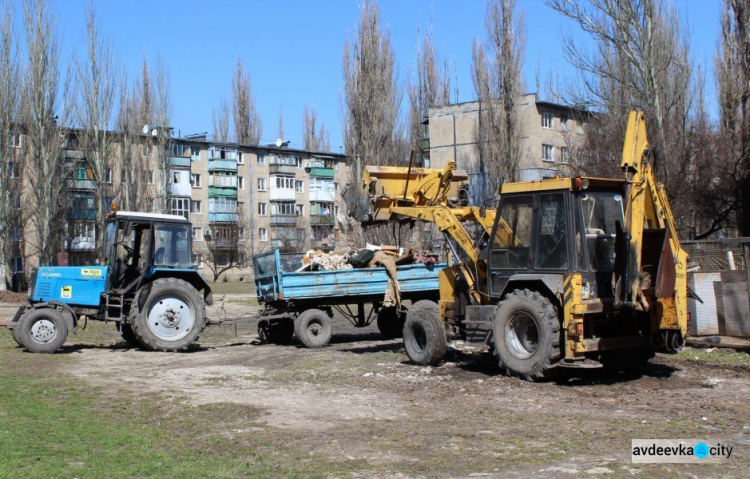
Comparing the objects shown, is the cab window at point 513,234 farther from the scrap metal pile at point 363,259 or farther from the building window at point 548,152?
the building window at point 548,152

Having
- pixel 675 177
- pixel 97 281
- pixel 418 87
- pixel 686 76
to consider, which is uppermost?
pixel 418 87

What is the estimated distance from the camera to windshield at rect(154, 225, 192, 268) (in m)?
15.3

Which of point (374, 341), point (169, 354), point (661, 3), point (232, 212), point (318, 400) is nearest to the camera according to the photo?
point (318, 400)

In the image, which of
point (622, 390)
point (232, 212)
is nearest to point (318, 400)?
point (622, 390)

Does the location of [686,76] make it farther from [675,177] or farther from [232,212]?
[232,212]

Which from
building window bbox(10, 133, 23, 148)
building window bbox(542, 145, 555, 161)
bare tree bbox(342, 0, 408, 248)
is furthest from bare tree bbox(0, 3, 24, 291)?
building window bbox(542, 145, 555, 161)

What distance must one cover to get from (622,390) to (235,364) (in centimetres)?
644

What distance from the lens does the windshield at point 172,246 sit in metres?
15.3

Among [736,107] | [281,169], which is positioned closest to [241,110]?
[281,169]

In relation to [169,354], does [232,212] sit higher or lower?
higher

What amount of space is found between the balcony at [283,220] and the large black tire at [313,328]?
171ft

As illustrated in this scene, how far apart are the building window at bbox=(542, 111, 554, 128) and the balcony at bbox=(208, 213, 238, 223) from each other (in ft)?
85.0

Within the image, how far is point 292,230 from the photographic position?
67.5 metres

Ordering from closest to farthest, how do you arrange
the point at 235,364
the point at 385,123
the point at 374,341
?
the point at 235,364, the point at 374,341, the point at 385,123
